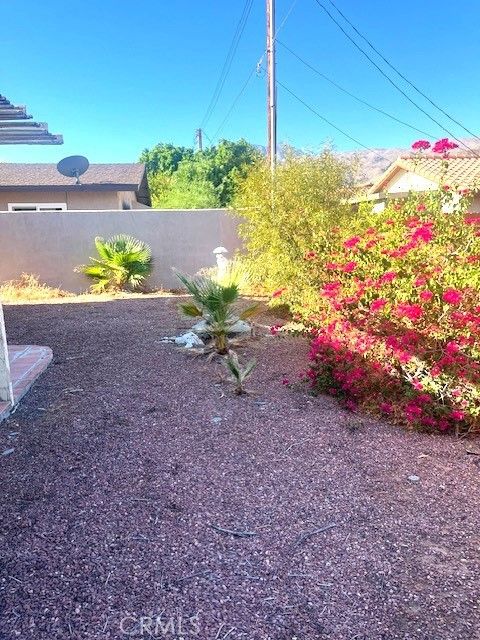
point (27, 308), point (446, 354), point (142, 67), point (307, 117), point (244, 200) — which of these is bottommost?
point (27, 308)

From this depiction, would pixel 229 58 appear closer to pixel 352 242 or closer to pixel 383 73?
pixel 383 73

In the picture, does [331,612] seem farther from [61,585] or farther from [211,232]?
[211,232]

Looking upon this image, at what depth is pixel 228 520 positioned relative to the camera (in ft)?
8.68

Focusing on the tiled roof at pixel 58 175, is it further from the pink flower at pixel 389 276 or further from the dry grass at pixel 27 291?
the pink flower at pixel 389 276

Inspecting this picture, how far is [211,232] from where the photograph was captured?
1205 centimetres

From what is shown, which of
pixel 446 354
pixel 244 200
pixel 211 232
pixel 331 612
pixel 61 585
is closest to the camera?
pixel 331 612

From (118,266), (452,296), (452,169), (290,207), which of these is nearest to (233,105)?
(452,169)

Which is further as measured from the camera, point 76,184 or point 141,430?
point 76,184

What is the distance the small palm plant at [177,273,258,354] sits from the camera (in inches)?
235

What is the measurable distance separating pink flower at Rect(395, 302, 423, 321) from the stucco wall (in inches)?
335

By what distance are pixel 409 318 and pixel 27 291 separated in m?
8.96

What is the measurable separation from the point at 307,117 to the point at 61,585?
1987 cm

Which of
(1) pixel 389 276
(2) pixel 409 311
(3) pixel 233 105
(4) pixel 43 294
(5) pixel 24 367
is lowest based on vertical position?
(4) pixel 43 294

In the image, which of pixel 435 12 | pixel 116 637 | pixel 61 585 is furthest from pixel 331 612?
pixel 435 12
